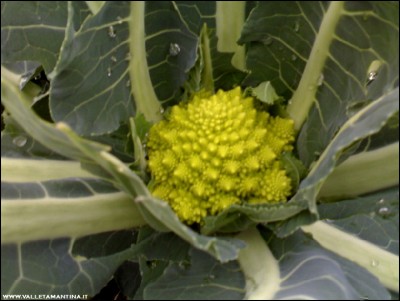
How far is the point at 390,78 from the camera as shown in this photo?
3.54 feet

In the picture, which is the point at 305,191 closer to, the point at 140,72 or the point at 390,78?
the point at 390,78

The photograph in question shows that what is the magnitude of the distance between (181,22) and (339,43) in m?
0.31

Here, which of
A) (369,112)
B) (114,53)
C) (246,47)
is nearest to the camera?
(369,112)

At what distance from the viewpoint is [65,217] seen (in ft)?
3.63

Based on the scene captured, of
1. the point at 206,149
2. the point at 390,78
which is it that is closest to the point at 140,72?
the point at 206,149

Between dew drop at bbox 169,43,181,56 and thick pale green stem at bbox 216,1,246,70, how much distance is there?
3.7 inches

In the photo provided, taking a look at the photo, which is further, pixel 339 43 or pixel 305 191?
pixel 339 43

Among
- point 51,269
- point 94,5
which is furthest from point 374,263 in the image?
point 94,5

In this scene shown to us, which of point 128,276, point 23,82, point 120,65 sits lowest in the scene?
point 128,276

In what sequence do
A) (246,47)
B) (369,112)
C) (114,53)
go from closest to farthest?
(369,112) < (114,53) < (246,47)

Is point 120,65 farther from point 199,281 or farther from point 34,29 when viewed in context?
point 199,281

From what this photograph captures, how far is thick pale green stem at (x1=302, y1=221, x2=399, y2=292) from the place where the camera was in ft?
3.56

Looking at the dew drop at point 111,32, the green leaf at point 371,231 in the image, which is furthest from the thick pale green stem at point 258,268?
the dew drop at point 111,32

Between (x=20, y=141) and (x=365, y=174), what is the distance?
68 centimetres
